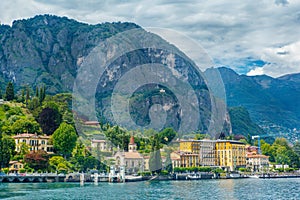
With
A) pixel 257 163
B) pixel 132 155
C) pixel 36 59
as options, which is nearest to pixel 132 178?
pixel 132 155

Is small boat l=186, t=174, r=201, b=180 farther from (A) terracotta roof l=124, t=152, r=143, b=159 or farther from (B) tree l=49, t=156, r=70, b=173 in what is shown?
(B) tree l=49, t=156, r=70, b=173

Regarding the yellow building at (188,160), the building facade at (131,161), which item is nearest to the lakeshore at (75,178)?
the building facade at (131,161)

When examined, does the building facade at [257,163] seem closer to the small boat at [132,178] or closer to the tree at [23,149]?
the small boat at [132,178]

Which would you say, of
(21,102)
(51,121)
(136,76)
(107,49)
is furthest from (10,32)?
(51,121)

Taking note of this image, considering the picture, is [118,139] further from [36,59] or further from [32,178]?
[36,59]

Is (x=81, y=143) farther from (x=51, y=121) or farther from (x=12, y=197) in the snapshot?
(x=12, y=197)

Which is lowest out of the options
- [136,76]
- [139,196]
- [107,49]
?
[139,196]
